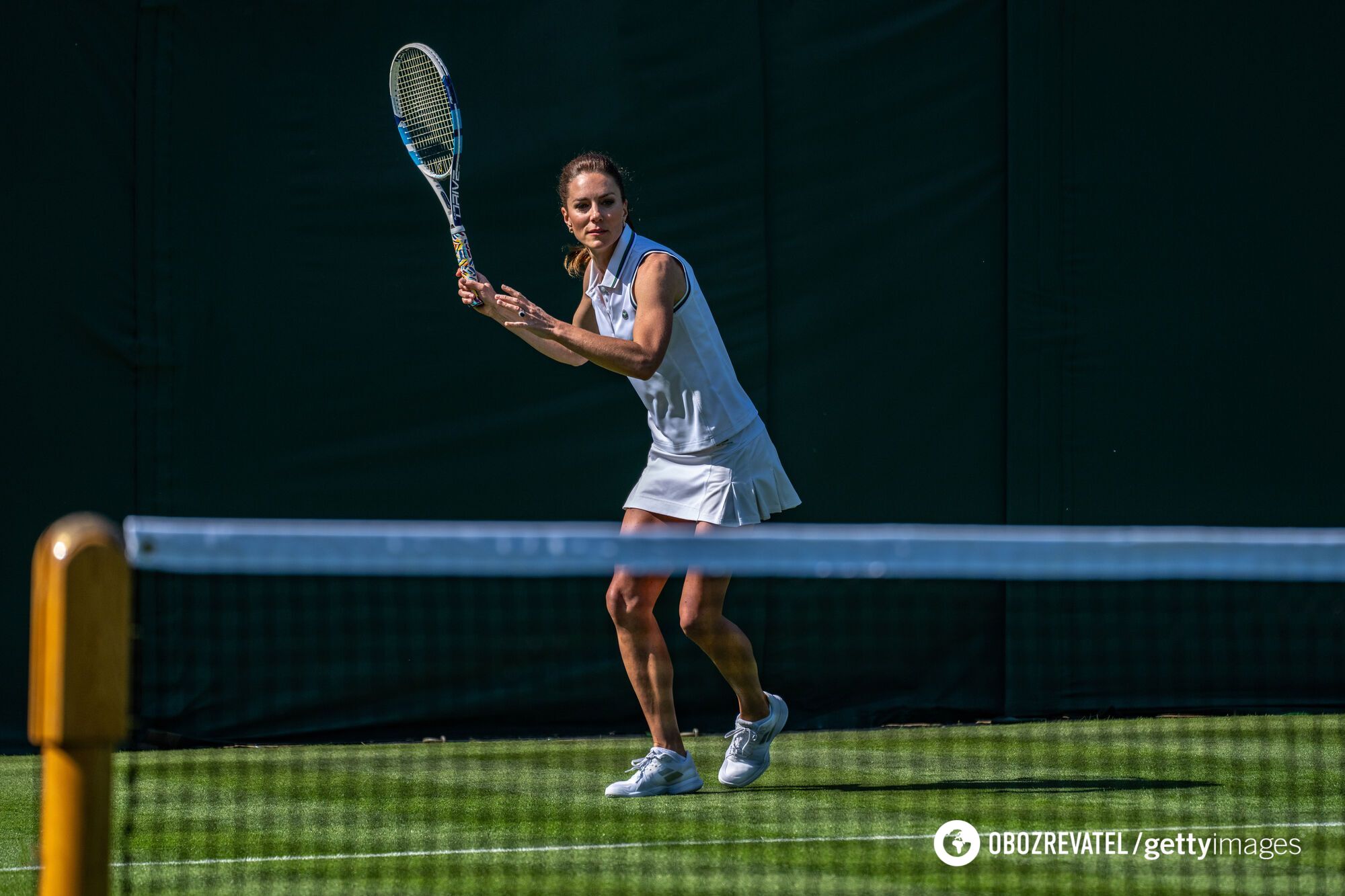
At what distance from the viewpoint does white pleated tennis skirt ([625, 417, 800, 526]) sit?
5023 mm

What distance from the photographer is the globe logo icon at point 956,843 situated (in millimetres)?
4086

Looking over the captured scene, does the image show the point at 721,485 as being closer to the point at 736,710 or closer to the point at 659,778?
the point at 659,778

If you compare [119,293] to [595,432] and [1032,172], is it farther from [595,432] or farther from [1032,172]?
[1032,172]

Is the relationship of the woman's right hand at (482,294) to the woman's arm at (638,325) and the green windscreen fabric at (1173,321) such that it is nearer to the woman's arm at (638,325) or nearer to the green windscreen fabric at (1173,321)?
the woman's arm at (638,325)

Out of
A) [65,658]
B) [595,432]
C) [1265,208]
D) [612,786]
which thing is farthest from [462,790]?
[1265,208]

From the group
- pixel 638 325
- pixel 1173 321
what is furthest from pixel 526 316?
pixel 1173 321

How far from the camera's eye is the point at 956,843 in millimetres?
4258

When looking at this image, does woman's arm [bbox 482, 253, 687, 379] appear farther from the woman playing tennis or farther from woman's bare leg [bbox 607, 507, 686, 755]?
woman's bare leg [bbox 607, 507, 686, 755]

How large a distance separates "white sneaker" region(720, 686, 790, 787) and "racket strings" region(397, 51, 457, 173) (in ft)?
6.27

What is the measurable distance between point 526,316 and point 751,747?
4.55 ft

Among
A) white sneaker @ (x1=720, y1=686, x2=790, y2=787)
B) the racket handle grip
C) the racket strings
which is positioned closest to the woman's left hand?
the racket handle grip

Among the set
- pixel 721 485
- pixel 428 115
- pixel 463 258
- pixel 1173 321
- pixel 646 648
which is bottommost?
pixel 646 648

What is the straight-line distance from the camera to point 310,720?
22.3 feet

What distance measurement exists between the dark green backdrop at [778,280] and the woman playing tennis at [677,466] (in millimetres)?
1882
